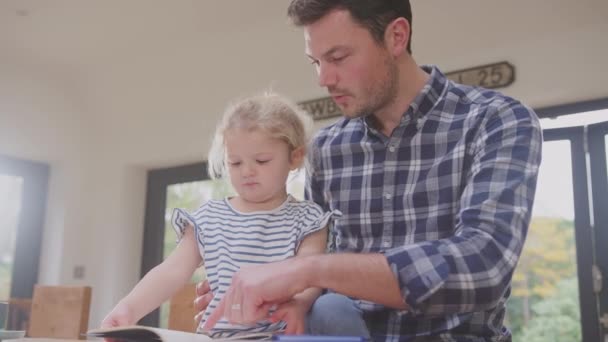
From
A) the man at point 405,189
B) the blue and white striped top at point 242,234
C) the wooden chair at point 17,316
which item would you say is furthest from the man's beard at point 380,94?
the wooden chair at point 17,316

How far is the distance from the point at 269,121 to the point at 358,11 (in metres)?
0.30

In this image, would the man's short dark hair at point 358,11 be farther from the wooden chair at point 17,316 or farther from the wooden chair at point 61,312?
the wooden chair at point 17,316

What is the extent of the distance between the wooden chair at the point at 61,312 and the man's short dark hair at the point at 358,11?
1360 mm

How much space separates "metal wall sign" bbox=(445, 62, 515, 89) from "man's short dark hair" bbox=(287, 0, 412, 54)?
1656mm

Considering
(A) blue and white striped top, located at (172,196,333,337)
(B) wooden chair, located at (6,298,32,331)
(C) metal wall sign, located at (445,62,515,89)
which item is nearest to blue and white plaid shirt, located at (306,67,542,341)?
(A) blue and white striped top, located at (172,196,333,337)

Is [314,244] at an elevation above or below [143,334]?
above

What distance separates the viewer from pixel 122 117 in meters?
4.54

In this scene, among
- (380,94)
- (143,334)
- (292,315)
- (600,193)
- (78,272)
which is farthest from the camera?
(78,272)

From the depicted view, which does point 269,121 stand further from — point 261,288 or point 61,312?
point 61,312

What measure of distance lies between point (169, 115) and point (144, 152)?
1.10ft

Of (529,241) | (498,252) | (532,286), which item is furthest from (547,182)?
(498,252)

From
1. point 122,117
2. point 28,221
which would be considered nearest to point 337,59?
point 122,117

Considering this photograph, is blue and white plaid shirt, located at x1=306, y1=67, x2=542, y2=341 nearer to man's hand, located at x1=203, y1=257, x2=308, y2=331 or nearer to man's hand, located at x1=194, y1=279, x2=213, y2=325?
man's hand, located at x1=203, y1=257, x2=308, y2=331

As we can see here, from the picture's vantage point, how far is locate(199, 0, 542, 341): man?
32.7 inches
